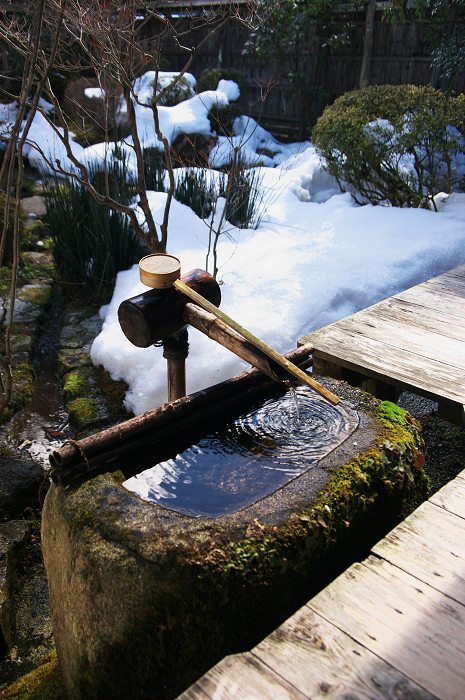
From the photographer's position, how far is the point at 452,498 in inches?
62.7

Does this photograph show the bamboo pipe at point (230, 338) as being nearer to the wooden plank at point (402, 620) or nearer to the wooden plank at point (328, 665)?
the wooden plank at point (402, 620)

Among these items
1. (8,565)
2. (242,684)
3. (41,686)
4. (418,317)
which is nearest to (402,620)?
(242,684)

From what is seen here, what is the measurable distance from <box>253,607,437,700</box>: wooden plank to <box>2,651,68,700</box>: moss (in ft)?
3.00

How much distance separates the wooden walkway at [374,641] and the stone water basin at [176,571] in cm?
12

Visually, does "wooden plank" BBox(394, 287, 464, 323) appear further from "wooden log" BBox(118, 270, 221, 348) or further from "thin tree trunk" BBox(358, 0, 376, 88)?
"thin tree trunk" BBox(358, 0, 376, 88)

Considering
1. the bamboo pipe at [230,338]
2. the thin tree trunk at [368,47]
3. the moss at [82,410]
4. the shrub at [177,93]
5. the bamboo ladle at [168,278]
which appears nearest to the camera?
the bamboo pipe at [230,338]

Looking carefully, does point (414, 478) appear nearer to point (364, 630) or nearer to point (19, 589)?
point (364, 630)

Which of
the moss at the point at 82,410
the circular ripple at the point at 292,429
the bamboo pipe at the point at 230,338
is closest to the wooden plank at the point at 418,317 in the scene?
the circular ripple at the point at 292,429

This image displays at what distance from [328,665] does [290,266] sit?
3554 millimetres

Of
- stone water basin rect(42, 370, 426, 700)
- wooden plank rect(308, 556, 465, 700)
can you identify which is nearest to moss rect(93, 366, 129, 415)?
stone water basin rect(42, 370, 426, 700)

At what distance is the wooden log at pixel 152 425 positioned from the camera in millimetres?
1485

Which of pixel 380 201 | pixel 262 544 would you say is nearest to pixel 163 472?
pixel 262 544

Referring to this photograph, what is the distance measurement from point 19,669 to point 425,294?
292cm

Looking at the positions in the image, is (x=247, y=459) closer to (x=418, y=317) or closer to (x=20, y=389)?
(x=418, y=317)
